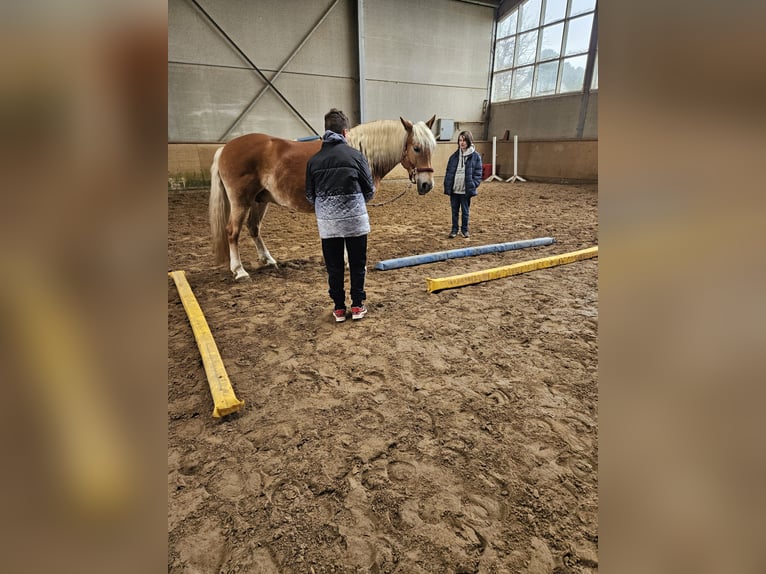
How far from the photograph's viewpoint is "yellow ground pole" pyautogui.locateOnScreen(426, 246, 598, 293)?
365 centimetres

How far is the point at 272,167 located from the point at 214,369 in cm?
230

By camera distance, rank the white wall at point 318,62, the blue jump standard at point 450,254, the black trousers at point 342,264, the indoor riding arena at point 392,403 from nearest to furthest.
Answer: the indoor riding arena at point 392,403
the black trousers at point 342,264
the blue jump standard at point 450,254
the white wall at point 318,62

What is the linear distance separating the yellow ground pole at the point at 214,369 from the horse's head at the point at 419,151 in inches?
97.5

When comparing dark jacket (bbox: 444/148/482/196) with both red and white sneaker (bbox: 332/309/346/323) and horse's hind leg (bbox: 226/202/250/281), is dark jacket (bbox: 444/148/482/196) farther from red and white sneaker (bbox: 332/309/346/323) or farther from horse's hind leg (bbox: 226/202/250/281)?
red and white sneaker (bbox: 332/309/346/323)

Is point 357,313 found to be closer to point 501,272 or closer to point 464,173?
point 501,272

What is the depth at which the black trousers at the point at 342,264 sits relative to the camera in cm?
294

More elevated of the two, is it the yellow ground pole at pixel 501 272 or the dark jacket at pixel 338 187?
the dark jacket at pixel 338 187

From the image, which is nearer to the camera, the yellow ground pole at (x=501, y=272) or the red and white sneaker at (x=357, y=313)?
the red and white sneaker at (x=357, y=313)

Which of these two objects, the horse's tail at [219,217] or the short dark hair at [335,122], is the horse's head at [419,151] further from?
the horse's tail at [219,217]

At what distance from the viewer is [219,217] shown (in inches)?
160

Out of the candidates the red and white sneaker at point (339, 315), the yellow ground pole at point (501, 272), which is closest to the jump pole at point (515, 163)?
the yellow ground pole at point (501, 272)
